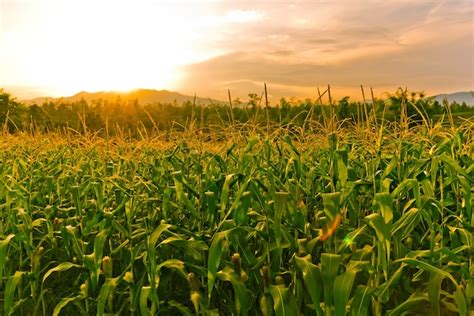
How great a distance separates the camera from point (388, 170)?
3092mm

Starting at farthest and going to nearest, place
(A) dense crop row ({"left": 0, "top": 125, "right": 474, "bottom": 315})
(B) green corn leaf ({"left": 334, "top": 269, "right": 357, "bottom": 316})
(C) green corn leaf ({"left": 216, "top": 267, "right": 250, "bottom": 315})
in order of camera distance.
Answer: (C) green corn leaf ({"left": 216, "top": 267, "right": 250, "bottom": 315}), (A) dense crop row ({"left": 0, "top": 125, "right": 474, "bottom": 315}), (B) green corn leaf ({"left": 334, "top": 269, "right": 357, "bottom": 316})

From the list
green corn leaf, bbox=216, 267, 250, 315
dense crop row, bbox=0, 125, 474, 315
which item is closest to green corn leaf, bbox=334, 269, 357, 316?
dense crop row, bbox=0, 125, 474, 315

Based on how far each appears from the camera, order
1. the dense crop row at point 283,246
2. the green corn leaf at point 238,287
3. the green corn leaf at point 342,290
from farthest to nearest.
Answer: the green corn leaf at point 238,287, the dense crop row at point 283,246, the green corn leaf at point 342,290

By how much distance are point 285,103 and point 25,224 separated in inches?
526

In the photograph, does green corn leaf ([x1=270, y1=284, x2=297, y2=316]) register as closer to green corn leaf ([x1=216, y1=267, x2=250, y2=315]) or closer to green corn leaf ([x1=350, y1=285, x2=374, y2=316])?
green corn leaf ([x1=216, y1=267, x2=250, y2=315])

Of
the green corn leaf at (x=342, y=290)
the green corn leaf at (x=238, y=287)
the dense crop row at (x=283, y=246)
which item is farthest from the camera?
the green corn leaf at (x=238, y=287)

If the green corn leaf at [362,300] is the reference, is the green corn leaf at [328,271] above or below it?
above

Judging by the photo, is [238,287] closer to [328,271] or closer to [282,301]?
[282,301]

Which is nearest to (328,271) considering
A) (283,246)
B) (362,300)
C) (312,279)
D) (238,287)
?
(312,279)

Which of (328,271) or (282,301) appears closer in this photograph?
(328,271)

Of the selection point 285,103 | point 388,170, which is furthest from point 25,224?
point 285,103

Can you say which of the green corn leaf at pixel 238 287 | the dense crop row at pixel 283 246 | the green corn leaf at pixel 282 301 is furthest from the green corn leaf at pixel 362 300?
the green corn leaf at pixel 238 287

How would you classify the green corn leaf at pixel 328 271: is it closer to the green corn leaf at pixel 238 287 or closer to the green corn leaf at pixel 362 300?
the green corn leaf at pixel 362 300

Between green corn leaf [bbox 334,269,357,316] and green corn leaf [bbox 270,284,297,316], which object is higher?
green corn leaf [bbox 334,269,357,316]
